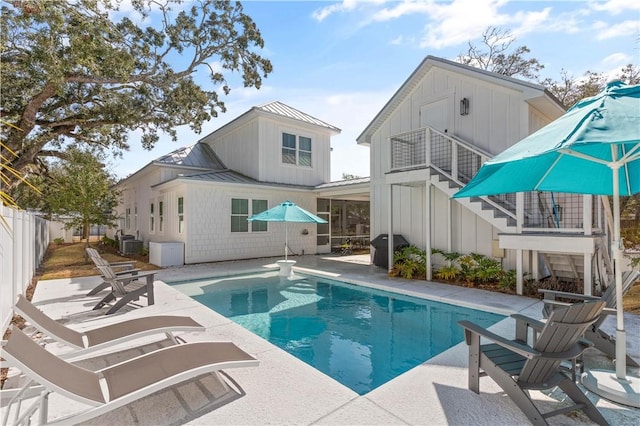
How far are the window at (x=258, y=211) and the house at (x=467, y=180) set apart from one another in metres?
5.51

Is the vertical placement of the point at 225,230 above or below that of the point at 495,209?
below

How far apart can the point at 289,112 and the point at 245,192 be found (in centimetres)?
536

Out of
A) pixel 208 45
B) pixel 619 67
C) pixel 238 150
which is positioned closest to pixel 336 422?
pixel 208 45

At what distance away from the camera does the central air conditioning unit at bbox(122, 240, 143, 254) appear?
54.9ft

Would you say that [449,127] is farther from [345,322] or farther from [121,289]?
[121,289]

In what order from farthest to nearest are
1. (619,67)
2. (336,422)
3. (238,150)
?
(238,150) < (619,67) < (336,422)

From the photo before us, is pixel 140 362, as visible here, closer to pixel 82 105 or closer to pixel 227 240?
pixel 227 240

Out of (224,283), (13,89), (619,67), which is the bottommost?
(224,283)

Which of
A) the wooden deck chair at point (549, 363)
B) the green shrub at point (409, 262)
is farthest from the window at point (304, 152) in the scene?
the wooden deck chair at point (549, 363)

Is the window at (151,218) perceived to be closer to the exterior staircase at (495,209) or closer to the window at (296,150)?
the window at (296,150)

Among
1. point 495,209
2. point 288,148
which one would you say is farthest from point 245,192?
point 495,209

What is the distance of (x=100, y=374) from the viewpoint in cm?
298

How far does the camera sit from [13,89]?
11.7 metres

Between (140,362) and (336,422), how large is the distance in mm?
1993
